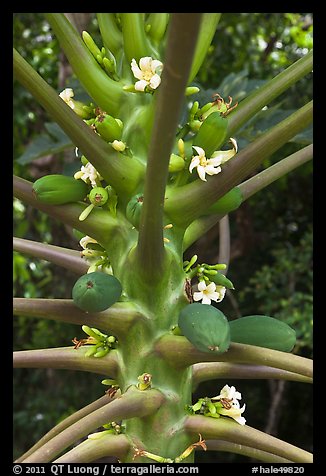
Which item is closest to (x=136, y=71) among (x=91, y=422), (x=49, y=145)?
(x=91, y=422)

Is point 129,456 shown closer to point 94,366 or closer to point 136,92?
point 94,366

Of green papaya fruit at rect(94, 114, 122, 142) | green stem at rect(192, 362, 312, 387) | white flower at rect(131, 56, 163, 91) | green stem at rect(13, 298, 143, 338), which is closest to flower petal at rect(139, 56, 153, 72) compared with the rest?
white flower at rect(131, 56, 163, 91)

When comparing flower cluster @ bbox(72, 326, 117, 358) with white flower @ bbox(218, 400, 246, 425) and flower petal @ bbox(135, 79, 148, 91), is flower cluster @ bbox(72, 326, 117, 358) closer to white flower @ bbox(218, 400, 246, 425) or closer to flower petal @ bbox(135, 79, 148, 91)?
white flower @ bbox(218, 400, 246, 425)

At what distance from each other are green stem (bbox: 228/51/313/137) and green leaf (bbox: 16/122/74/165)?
44.8 inches

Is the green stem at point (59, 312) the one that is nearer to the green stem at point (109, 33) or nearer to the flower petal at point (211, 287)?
the flower petal at point (211, 287)

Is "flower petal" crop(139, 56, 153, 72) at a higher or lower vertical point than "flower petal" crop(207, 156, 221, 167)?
higher

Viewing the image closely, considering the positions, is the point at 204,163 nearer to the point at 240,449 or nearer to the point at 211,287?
the point at 211,287

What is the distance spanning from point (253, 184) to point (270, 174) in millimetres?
49

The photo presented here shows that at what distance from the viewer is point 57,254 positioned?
4.15 ft

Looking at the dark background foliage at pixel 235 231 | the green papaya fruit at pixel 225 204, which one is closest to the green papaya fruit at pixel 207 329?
the green papaya fruit at pixel 225 204

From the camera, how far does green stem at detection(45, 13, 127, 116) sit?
107 cm

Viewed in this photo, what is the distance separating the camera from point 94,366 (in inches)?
42.2
